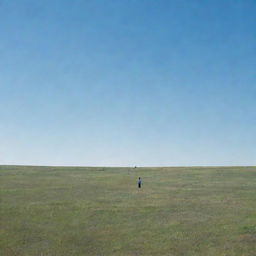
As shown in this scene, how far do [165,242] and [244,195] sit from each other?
25.6m

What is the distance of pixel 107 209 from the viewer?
37906 millimetres

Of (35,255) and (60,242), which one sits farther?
(60,242)

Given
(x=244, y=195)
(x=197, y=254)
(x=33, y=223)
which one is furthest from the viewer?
(x=244, y=195)

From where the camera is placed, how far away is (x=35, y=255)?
23703 mm

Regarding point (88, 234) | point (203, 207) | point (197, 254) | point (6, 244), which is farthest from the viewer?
point (203, 207)

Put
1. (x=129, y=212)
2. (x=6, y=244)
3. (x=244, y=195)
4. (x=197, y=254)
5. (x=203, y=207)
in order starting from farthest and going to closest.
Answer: (x=244, y=195), (x=203, y=207), (x=129, y=212), (x=6, y=244), (x=197, y=254)

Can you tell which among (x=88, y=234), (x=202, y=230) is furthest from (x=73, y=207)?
(x=202, y=230)

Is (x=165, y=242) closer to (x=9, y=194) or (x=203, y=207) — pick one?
(x=203, y=207)

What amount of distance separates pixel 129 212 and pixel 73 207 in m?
7.02

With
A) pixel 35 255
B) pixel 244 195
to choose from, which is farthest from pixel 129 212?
pixel 244 195

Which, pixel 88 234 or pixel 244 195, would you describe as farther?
pixel 244 195

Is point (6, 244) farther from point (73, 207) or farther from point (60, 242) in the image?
point (73, 207)

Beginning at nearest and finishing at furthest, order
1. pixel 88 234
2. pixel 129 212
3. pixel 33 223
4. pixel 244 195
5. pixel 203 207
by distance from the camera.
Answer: pixel 88 234 < pixel 33 223 < pixel 129 212 < pixel 203 207 < pixel 244 195

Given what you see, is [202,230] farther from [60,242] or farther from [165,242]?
[60,242]
